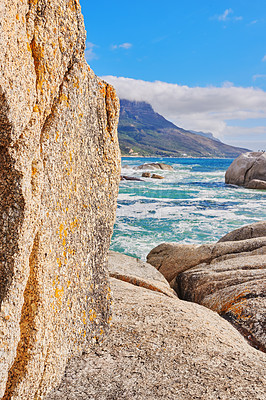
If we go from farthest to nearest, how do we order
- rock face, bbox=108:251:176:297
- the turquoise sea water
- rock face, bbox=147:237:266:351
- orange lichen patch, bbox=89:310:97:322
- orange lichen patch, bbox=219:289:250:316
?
the turquoise sea water < rock face, bbox=108:251:176:297 < orange lichen patch, bbox=219:289:250:316 < rock face, bbox=147:237:266:351 < orange lichen patch, bbox=89:310:97:322

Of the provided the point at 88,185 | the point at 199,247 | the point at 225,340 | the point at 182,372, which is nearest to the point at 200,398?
the point at 182,372

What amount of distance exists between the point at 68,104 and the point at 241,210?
25.3 m

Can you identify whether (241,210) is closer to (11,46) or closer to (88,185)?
(88,185)

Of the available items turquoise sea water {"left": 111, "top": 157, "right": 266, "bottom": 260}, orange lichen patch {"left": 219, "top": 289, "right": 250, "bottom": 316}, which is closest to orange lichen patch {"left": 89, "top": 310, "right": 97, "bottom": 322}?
orange lichen patch {"left": 219, "top": 289, "right": 250, "bottom": 316}

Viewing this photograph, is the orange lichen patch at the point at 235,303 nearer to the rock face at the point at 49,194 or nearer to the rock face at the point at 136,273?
the rock face at the point at 136,273

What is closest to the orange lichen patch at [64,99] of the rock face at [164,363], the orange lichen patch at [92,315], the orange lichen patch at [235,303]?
the orange lichen patch at [92,315]

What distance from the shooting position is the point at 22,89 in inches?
92.6

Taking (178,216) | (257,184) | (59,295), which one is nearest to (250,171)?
(257,184)

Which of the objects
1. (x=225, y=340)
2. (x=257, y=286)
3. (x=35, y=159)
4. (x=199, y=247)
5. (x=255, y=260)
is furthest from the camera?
(x=199, y=247)

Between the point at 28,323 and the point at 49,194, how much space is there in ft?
4.13

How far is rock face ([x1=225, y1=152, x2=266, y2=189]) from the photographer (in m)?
40.1

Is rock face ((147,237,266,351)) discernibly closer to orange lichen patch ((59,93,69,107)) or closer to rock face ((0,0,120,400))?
rock face ((0,0,120,400))

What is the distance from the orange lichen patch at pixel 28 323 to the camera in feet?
8.61

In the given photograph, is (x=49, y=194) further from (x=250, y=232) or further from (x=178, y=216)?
(x=178, y=216)
